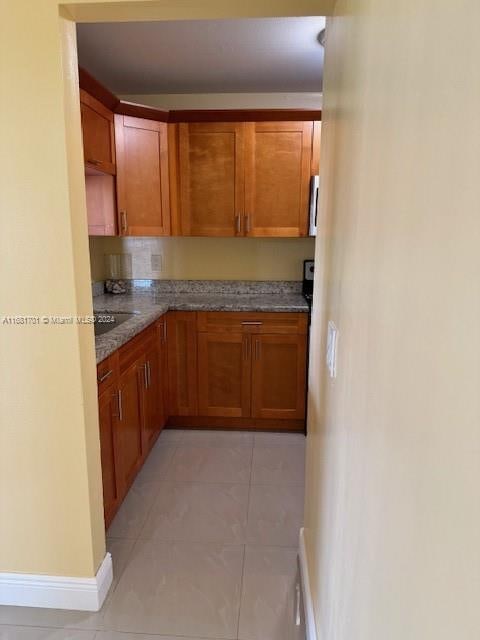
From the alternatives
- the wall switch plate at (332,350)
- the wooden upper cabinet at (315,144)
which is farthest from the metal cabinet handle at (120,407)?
the wooden upper cabinet at (315,144)

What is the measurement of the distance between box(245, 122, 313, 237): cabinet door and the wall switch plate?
6.42 feet

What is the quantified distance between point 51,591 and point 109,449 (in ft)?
1.87

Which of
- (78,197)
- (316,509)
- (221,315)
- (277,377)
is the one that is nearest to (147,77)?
(221,315)

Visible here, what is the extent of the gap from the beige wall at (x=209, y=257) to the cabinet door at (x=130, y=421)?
48.2 inches

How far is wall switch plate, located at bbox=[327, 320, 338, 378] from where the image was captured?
1.16 m

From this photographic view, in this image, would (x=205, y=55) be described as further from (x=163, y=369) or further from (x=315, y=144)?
(x=163, y=369)

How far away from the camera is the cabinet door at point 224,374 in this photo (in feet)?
9.98

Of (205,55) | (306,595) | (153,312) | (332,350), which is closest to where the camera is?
(332,350)

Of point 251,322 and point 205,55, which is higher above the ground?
point 205,55

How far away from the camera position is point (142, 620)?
1634 mm

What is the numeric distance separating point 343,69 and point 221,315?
6.66ft

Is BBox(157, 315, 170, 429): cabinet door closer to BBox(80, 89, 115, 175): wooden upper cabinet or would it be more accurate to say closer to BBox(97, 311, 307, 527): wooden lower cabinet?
BBox(97, 311, 307, 527): wooden lower cabinet

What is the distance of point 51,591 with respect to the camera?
5.49ft

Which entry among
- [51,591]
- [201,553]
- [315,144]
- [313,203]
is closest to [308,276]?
[313,203]
